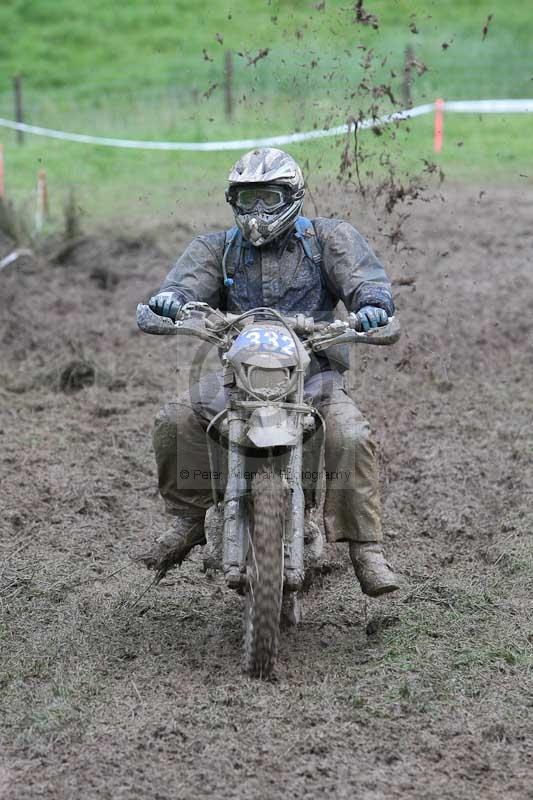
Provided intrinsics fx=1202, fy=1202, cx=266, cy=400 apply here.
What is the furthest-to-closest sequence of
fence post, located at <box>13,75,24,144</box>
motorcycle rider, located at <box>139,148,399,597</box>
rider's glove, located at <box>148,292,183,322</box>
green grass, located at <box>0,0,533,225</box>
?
fence post, located at <box>13,75,24,144</box>, green grass, located at <box>0,0,533,225</box>, rider's glove, located at <box>148,292,183,322</box>, motorcycle rider, located at <box>139,148,399,597</box>

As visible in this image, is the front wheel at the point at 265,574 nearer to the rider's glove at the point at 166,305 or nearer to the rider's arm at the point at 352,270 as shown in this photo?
the rider's glove at the point at 166,305

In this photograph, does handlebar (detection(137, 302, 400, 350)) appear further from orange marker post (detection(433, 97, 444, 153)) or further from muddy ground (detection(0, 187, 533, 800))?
orange marker post (detection(433, 97, 444, 153))

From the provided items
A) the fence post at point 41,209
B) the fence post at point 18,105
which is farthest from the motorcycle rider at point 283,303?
the fence post at point 18,105

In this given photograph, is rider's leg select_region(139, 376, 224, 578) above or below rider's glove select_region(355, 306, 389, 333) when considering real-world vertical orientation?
below

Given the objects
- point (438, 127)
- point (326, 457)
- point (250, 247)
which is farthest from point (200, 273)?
point (438, 127)

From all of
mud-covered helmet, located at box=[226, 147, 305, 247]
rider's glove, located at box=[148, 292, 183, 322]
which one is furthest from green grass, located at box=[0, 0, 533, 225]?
rider's glove, located at box=[148, 292, 183, 322]

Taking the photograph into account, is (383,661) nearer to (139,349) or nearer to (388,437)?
(388,437)

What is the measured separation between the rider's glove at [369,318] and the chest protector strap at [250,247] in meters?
0.55

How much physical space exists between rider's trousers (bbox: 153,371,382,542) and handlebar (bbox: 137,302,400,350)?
30 cm

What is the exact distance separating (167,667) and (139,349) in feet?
19.6

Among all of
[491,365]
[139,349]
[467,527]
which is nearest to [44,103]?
[139,349]

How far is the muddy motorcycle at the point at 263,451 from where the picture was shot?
4.70 m

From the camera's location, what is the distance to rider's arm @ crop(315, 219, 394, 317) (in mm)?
5504

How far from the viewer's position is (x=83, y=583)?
6.12 metres
